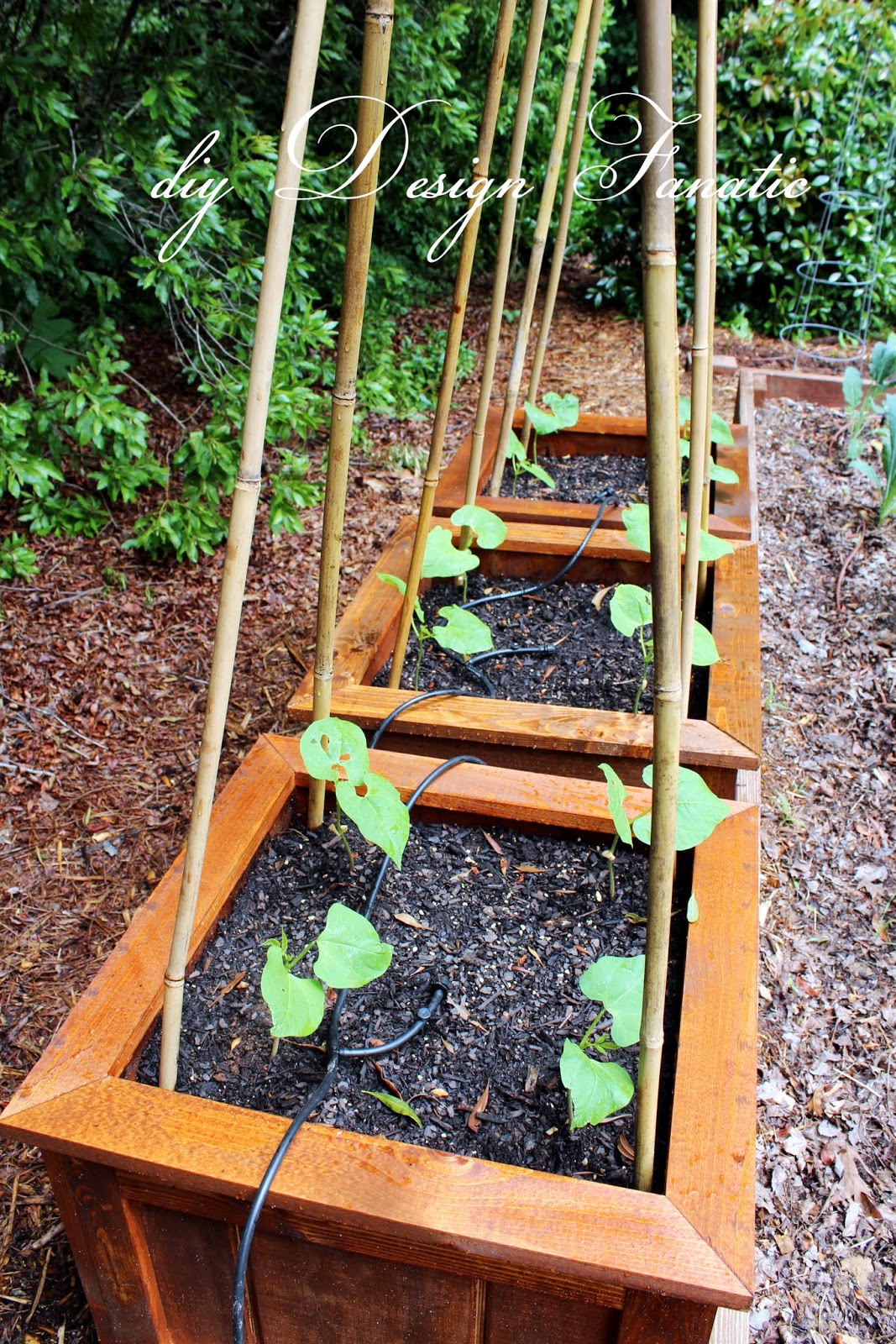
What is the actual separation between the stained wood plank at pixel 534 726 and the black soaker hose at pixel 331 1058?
0.07 m

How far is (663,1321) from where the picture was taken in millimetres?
910

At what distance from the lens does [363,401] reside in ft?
12.6

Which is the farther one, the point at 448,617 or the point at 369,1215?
the point at 448,617

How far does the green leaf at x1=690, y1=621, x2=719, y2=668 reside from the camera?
1.72 meters

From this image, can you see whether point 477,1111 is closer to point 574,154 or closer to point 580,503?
point 580,503

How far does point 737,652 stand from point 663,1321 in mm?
1189

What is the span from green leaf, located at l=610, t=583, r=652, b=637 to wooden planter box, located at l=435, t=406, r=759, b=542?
0.61 meters

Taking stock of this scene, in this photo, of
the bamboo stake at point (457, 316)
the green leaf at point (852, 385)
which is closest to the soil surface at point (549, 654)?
the bamboo stake at point (457, 316)

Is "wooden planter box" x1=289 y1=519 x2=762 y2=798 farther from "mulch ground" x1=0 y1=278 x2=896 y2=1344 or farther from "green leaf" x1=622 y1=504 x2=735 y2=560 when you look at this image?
"mulch ground" x1=0 y1=278 x2=896 y2=1344

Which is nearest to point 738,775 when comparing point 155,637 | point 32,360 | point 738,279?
point 155,637

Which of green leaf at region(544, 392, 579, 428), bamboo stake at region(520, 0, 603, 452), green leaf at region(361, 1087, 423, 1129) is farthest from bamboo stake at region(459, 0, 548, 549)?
green leaf at region(361, 1087, 423, 1129)

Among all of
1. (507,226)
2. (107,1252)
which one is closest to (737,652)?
(507,226)

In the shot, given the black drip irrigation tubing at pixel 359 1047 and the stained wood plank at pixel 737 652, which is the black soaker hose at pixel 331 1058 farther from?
the stained wood plank at pixel 737 652

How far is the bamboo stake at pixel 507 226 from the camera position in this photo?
187cm
